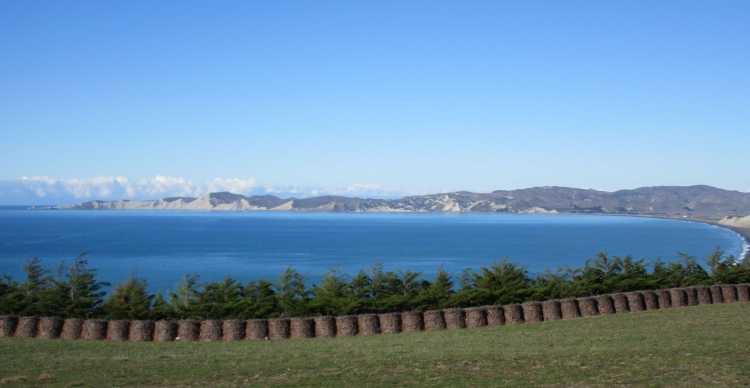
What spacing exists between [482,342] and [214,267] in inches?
2455

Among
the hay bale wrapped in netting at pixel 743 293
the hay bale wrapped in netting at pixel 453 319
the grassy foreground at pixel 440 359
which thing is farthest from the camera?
the hay bale wrapped in netting at pixel 743 293

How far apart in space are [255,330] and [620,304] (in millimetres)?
12011

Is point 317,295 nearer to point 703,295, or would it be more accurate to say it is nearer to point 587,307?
point 587,307

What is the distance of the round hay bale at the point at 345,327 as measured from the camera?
19.2m

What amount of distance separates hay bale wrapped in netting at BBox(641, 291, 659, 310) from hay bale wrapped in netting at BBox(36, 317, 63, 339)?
18523 millimetres

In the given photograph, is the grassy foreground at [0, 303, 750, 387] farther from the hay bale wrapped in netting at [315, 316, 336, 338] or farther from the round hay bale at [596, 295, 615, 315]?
the round hay bale at [596, 295, 615, 315]

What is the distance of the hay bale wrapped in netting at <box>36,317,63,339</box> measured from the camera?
18672 millimetres

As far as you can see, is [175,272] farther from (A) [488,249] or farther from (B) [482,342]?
(B) [482,342]

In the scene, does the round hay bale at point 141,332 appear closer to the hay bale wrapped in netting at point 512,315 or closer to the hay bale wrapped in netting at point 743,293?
the hay bale wrapped in netting at point 512,315

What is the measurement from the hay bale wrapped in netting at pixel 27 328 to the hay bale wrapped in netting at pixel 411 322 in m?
10.4

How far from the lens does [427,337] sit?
59.4 ft

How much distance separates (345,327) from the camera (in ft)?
63.2

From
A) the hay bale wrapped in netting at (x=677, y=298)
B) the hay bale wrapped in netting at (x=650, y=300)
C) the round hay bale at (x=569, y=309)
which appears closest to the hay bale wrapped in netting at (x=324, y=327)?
the round hay bale at (x=569, y=309)

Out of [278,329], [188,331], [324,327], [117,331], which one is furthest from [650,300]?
[117,331]
